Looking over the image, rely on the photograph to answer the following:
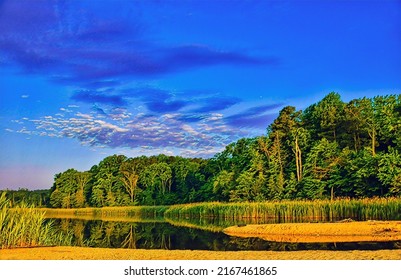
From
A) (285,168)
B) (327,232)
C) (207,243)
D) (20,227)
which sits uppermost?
(285,168)

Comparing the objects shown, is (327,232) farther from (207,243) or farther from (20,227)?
(20,227)

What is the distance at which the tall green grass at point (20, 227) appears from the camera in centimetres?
1117

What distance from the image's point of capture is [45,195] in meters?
40.9

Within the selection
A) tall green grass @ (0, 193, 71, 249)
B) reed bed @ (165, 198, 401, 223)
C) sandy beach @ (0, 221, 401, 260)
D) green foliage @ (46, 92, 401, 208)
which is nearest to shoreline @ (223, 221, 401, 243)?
sandy beach @ (0, 221, 401, 260)

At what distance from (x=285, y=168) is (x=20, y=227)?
89.3 ft

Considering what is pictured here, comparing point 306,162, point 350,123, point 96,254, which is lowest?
point 96,254

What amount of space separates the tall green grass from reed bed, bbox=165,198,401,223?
41.9 ft

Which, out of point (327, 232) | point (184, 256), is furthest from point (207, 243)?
point (327, 232)

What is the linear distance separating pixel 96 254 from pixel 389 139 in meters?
26.8

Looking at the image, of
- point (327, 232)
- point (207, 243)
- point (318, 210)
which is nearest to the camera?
point (207, 243)

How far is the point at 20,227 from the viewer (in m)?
11.5

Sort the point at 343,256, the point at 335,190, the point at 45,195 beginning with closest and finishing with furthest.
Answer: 1. the point at 343,256
2. the point at 335,190
3. the point at 45,195
